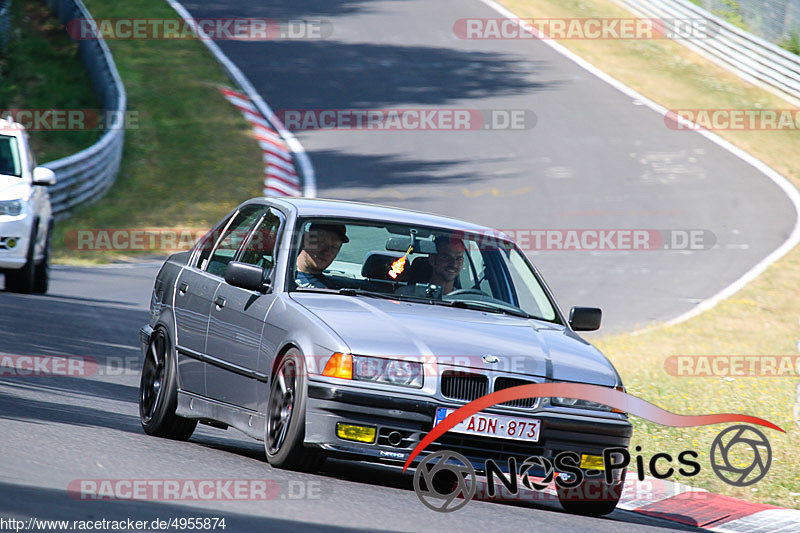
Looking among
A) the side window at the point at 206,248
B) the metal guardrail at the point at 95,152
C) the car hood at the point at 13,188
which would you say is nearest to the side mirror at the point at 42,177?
the car hood at the point at 13,188

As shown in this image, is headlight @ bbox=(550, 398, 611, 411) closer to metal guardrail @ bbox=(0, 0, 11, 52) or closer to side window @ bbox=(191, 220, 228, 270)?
side window @ bbox=(191, 220, 228, 270)

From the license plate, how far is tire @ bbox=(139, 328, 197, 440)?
227 centimetres

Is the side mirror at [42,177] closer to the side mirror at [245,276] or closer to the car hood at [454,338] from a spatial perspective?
the side mirror at [245,276]

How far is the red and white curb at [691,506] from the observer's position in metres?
7.65

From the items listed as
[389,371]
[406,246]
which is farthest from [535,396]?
[406,246]

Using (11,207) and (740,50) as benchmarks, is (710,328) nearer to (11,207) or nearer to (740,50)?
(11,207)

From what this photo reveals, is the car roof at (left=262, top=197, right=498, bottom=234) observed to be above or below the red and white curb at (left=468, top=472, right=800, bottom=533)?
above

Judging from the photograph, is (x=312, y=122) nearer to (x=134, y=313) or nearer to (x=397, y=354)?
(x=134, y=313)

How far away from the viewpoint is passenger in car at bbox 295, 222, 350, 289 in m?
7.85

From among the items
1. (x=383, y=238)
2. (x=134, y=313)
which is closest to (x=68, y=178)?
(x=134, y=313)

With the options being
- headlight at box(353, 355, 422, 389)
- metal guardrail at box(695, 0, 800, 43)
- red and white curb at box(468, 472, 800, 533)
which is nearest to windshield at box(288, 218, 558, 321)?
headlight at box(353, 355, 422, 389)

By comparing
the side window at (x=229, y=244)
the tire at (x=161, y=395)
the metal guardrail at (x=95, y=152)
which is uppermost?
the side window at (x=229, y=244)

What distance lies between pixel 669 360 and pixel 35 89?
20.7 m

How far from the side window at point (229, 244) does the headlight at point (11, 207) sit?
22.4 feet
